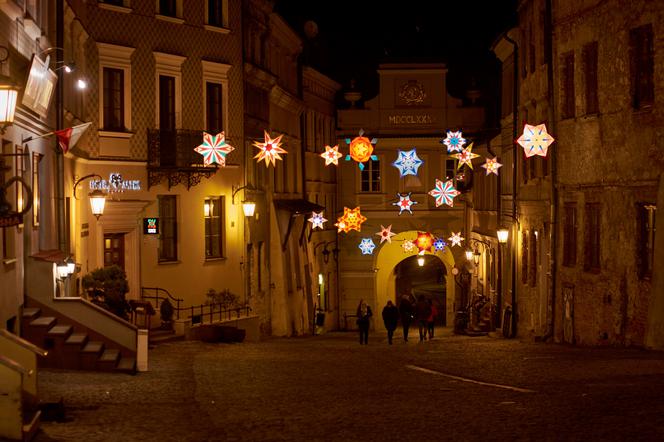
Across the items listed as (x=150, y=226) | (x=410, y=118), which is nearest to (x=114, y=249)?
(x=150, y=226)

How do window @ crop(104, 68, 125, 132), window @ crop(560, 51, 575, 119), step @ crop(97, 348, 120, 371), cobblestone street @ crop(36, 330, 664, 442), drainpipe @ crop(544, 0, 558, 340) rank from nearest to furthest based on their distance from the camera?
1. cobblestone street @ crop(36, 330, 664, 442)
2. step @ crop(97, 348, 120, 371)
3. window @ crop(560, 51, 575, 119)
4. drainpipe @ crop(544, 0, 558, 340)
5. window @ crop(104, 68, 125, 132)

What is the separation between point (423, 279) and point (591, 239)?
4181 cm

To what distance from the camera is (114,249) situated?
2898cm

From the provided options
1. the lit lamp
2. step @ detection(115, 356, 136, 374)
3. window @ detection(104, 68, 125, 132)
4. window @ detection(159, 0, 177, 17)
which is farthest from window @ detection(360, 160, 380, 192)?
step @ detection(115, 356, 136, 374)

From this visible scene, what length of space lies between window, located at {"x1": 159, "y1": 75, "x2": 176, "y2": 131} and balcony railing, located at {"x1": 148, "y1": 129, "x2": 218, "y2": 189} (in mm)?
558

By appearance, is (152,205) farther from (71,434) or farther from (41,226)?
(71,434)

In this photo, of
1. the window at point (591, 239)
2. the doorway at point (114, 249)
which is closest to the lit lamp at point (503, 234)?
the window at point (591, 239)

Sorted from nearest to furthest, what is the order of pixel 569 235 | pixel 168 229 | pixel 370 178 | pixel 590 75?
pixel 590 75 → pixel 569 235 → pixel 168 229 → pixel 370 178

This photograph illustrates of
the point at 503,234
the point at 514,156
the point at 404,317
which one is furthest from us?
the point at 503,234

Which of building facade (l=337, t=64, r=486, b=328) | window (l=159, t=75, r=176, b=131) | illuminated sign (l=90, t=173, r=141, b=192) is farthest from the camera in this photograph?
building facade (l=337, t=64, r=486, b=328)

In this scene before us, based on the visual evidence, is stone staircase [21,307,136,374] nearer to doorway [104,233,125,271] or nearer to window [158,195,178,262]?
doorway [104,233,125,271]

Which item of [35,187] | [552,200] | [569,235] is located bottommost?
[569,235]

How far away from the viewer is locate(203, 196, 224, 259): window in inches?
1252

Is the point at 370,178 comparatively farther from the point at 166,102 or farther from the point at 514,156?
the point at 166,102
